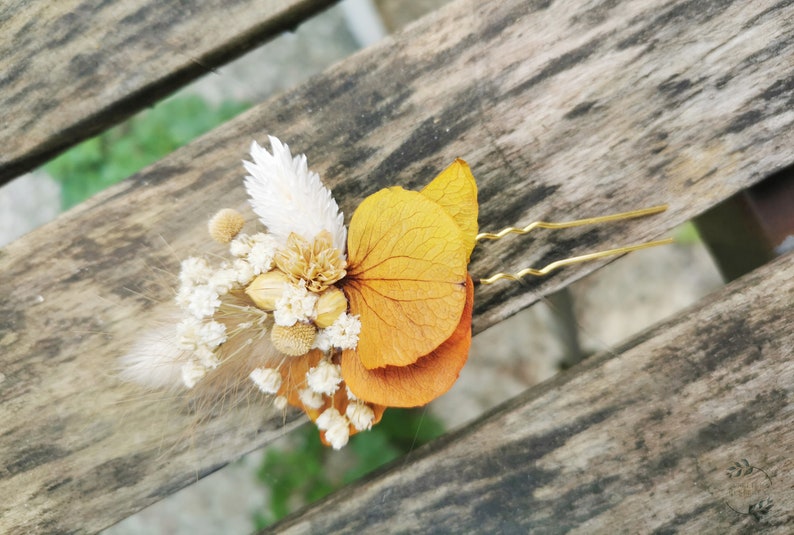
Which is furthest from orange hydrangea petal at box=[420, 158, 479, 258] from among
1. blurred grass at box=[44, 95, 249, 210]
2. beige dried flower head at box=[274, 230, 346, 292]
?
blurred grass at box=[44, 95, 249, 210]

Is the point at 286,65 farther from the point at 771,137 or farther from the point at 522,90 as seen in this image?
the point at 771,137

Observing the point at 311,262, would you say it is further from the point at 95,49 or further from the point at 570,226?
the point at 95,49

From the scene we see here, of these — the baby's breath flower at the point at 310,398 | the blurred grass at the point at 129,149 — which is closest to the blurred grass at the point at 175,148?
the blurred grass at the point at 129,149

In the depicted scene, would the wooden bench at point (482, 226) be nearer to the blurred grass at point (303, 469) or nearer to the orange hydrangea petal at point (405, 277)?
the orange hydrangea petal at point (405, 277)

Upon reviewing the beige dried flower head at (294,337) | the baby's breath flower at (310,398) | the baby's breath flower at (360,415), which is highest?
the beige dried flower head at (294,337)

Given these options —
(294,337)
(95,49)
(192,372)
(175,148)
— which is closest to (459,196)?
(294,337)

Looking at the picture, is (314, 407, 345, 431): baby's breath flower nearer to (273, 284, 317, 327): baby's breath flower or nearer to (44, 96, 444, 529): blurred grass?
(273, 284, 317, 327): baby's breath flower

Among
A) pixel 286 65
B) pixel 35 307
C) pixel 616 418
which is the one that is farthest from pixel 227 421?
pixel 286 65
